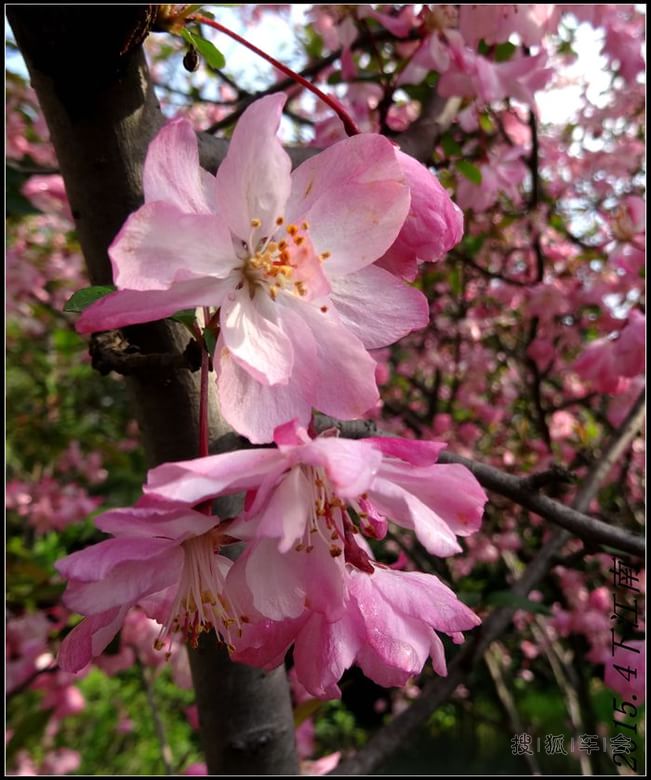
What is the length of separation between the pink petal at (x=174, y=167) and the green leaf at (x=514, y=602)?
0.83 m

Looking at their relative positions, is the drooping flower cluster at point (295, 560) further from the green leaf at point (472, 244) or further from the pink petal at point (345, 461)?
the green leaf at point (472, 244)

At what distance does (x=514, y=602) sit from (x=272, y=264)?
30.1 inches

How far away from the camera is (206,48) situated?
25.2 inches

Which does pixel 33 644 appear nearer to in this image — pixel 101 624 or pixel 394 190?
pixel 101 624

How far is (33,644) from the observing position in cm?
198

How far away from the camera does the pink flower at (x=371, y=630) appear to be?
0.49m

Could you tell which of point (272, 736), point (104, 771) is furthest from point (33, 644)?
point (104, 771)

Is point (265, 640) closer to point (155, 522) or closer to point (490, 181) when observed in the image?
point (155, 522)

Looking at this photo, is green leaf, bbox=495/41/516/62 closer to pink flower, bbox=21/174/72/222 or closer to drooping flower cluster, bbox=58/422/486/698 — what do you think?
drooping flower cluster, bbox=58/422/486/698

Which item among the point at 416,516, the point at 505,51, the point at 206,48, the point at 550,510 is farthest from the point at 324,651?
the point at 505,51

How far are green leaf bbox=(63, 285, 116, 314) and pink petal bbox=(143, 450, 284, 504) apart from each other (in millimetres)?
165

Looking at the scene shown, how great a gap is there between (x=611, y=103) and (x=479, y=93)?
248cm

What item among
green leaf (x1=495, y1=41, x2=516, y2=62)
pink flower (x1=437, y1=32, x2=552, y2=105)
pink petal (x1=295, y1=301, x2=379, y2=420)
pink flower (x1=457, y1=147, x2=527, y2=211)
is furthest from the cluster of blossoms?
green leaf (x1=495, y1=41, x2=516, y2=62)

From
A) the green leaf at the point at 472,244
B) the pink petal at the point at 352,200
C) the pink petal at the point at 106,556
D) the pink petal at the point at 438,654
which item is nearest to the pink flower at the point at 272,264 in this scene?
the pink petal at the point at 352,200
